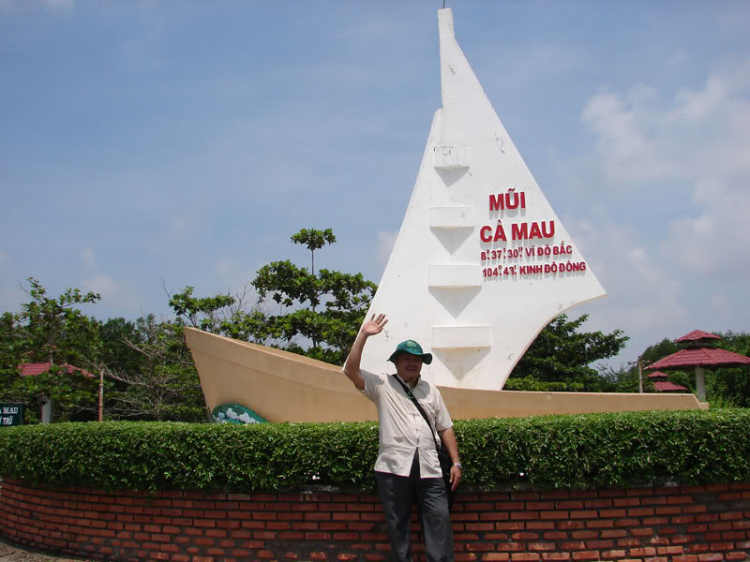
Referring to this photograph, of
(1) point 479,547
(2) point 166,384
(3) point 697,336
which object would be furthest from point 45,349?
(3) point 697,336

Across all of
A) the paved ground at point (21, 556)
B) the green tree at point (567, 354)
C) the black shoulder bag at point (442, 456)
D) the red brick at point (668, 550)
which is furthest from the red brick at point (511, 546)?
the green tree at point (567, 354)

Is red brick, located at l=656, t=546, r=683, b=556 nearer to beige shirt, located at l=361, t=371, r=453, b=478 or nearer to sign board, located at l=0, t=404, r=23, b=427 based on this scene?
beige shirt, located at l=361, t=371, r=453, b=478

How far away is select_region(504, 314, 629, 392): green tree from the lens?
21188 millimetres

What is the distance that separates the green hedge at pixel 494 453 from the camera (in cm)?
509

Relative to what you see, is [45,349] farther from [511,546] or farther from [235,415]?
[511,546]

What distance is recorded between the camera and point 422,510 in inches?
175

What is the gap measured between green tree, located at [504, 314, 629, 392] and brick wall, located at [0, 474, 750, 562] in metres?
15.8

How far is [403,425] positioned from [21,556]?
167 inches

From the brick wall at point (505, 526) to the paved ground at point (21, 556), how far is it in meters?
1.12

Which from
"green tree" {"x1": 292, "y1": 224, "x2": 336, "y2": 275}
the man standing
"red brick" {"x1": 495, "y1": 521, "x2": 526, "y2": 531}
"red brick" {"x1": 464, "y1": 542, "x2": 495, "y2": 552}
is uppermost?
"green tree" {"x1": 292, "y1": 224, "x2": 336, "y2": 275}

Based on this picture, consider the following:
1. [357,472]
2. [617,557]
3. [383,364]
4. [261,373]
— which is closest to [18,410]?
[261,373]

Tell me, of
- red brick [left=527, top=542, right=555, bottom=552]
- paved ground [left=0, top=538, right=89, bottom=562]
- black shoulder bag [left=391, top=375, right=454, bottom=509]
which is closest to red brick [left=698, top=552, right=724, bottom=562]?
red brick [left=527, top=542, right=555, bottom=552]

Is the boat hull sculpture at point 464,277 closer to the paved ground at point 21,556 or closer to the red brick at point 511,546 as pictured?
the paved ground at point 21,556

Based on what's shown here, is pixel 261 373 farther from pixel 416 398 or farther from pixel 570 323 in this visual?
pixel 570 323
